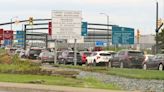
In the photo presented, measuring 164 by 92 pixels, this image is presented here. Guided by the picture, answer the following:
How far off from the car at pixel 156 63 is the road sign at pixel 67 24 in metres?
7.79

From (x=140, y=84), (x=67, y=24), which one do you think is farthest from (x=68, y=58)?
(x=140, y=84)

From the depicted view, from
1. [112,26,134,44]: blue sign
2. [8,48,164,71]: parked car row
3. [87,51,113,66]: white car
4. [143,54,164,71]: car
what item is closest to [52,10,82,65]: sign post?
[8,48,164,71]: parked car row

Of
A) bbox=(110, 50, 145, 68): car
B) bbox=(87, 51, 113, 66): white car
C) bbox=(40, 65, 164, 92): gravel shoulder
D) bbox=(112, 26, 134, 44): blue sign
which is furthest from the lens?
bbox=(112, 26, 134, 44): blue sign

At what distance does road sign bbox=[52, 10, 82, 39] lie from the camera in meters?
47.5

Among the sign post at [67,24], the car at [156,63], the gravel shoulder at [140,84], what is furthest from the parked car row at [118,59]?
the gravel shoulder at [140,84]

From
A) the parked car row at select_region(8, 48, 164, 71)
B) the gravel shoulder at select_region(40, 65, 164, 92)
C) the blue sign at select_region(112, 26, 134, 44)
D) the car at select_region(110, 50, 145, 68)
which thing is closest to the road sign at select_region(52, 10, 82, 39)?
the parked car row at select_region(8, 48, 164, 71)

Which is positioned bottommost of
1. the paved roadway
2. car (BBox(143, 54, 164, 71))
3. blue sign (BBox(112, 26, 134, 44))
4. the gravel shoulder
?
the gravel shoulder

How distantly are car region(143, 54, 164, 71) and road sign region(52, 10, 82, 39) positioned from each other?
779 cm

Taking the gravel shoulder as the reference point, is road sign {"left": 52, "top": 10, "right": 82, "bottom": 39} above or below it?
above

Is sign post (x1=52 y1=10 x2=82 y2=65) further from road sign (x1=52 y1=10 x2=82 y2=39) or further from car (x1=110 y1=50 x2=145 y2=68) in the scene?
car (x1=110 y1=50 x2=145 y2=68)

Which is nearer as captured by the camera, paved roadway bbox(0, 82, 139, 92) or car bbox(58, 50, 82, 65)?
paved roadway bbox(0, 82, 139, 92)

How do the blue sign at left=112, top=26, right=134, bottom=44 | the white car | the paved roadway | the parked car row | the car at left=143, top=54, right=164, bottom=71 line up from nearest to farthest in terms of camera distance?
the paved roadway
the car at left=143, top=54, right=164, bottom=71
the parked car row
the white car
the blue sign at left=112, top=26, right=134, bottom=44

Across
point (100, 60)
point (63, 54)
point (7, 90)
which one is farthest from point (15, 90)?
point (63, 54)

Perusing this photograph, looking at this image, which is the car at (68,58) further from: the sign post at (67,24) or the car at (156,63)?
the car at (156,63)
